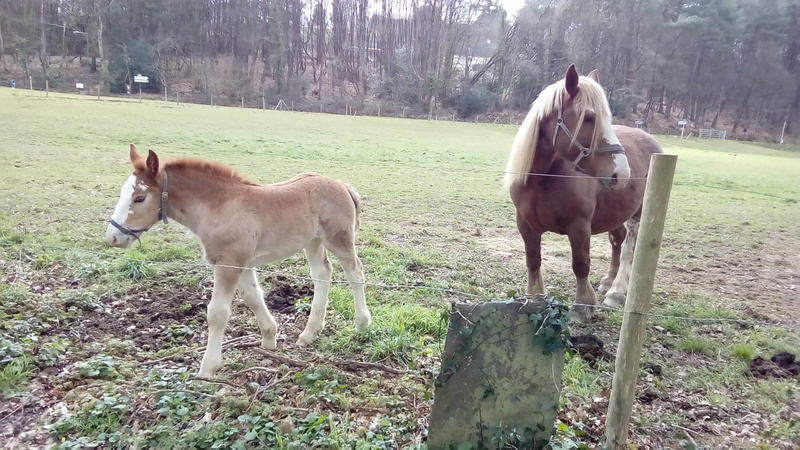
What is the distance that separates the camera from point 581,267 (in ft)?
15.0

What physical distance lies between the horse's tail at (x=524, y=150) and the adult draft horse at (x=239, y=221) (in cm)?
157

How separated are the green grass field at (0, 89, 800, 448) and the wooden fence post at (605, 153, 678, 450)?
0.28 meters

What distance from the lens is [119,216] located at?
3.12 m

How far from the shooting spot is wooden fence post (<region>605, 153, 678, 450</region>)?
8.09 feet

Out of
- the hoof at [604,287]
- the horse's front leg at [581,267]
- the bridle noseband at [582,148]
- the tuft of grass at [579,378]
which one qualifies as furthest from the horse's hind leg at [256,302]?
the hoof at [604,287]

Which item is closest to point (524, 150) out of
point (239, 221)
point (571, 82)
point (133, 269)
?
point (571, 82)

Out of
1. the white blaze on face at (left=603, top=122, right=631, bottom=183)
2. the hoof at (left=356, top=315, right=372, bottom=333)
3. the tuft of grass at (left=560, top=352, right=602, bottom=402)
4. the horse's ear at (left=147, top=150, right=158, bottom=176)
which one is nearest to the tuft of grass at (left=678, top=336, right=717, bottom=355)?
the tuft of grass at (left=560, top=352, right=602, bottom=402)

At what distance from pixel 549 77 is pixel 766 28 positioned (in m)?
9.78

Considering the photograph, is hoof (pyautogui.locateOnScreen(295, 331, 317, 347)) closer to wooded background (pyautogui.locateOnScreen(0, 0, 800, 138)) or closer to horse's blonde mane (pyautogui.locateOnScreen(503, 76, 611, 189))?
horse's blonde mane (pyautogui.locateOnScreen(503, 76, 611, 189))

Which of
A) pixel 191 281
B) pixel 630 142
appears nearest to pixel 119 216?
pixel 191 281

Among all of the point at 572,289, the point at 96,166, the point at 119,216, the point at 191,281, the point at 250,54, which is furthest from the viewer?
the point at 250,54

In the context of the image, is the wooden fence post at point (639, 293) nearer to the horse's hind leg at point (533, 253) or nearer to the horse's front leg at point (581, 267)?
the horse's front leg at point (581, 267)

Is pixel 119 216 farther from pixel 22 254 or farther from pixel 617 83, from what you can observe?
pixel 617 83

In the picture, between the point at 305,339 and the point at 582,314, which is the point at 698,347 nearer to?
the point at 582,314
